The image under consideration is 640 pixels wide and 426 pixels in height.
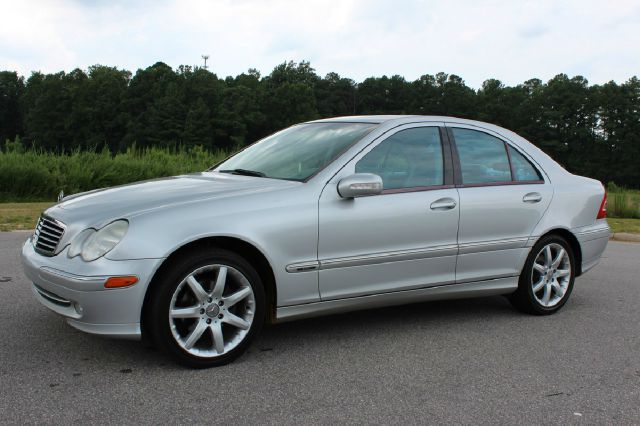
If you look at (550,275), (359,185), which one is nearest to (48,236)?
(359,185)

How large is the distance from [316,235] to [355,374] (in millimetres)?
912

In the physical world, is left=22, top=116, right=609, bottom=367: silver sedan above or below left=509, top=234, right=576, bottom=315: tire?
above

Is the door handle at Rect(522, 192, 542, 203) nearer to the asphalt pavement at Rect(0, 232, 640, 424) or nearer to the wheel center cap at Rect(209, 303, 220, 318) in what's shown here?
the asphalt pavement at Rect(0, 232, 640, 424)

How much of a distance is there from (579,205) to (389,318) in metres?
1.93

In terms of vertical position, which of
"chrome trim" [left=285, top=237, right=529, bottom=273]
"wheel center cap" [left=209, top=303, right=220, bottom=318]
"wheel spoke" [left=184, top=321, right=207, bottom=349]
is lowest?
"wheel spoke" [left=184, top=321, right=207, bottom=349]

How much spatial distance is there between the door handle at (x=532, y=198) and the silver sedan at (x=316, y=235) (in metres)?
0.02

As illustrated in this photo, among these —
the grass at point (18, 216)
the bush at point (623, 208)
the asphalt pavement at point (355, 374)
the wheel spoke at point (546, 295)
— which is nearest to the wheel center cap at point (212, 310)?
the asphalt pavement at point (355, 374)

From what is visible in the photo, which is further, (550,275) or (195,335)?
(550,275)

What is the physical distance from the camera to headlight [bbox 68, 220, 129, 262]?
404 centimetres

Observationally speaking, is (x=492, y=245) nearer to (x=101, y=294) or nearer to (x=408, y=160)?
(x=408, y=160)

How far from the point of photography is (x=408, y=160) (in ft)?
17.0

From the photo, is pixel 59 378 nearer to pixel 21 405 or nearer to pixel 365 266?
pixel 21 405

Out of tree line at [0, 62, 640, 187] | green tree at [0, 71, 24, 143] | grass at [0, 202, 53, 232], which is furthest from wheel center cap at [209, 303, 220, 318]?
green tree at [0, 71, 24, 143]

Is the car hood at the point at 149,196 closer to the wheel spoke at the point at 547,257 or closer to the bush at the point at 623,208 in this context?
the wheel spoke at the point at 547,257
